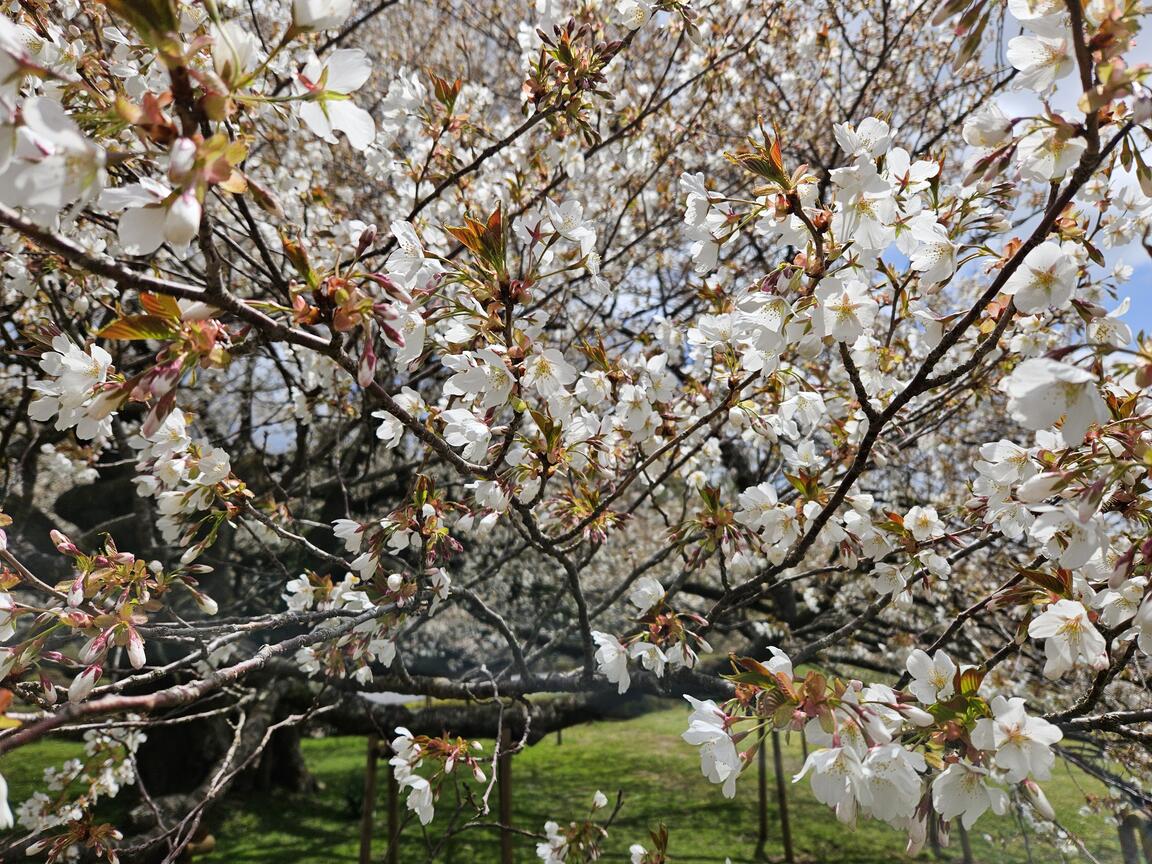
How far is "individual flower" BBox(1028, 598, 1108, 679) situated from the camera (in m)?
1.04

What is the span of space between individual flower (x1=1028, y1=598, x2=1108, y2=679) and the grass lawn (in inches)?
166

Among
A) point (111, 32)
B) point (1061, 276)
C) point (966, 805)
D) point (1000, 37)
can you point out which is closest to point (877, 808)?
point (966, 805)

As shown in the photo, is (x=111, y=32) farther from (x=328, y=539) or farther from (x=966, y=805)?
(x=328, y=539)

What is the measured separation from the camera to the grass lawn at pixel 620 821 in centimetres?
559

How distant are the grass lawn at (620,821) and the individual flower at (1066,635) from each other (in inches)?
166

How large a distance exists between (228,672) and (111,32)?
1.59 metres

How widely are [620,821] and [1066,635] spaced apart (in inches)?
260

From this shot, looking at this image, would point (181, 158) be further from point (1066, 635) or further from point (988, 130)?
point (1066, 635)

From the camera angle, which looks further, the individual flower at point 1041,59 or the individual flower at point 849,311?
the individual flower at point 849,311

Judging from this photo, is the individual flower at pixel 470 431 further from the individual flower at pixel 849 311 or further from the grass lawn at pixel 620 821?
the grass lawn at pixel 620 821

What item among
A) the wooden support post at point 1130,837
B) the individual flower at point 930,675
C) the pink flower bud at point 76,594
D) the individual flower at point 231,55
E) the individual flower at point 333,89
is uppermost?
the individual flower at point 333,89

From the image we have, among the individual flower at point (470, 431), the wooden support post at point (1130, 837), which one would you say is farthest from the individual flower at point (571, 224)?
the wooden support post at point (1130, 837)

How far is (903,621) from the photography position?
4.57 metres

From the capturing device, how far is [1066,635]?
1.07 meters
